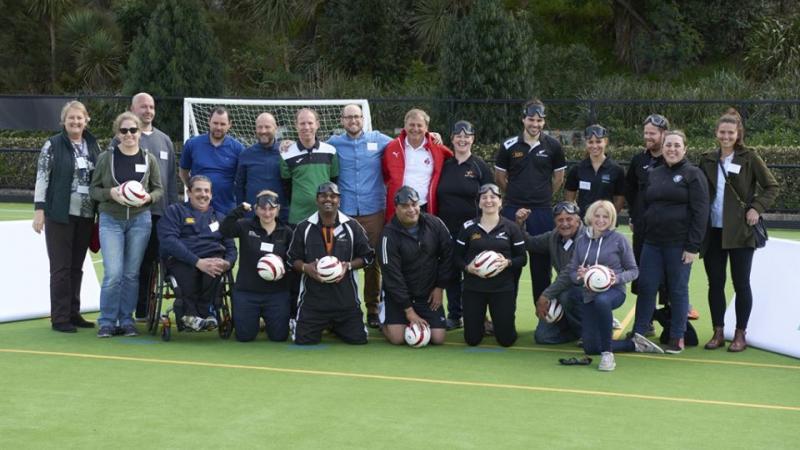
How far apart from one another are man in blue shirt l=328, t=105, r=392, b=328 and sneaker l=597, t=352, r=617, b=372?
8.29ft

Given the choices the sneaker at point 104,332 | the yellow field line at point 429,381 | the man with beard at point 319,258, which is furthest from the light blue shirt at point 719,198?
the sneaker at point 104,332

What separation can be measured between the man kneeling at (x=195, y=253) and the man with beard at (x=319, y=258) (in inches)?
27.4

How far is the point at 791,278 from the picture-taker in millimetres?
10461

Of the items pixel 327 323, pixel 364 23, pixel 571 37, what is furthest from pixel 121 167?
pixel 571 37

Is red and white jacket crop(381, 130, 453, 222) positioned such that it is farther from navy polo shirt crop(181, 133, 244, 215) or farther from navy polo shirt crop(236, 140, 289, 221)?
navy polo shirt crop(181, 133, 244, 215)

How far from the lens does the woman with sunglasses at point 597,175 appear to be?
10.9 metres

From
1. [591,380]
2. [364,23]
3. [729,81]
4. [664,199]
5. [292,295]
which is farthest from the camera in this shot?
Answer: [364,23]

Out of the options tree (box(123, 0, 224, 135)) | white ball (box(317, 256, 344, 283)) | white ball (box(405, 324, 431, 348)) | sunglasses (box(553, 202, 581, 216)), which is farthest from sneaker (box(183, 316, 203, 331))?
tree (box(123, 0, 224, 135))

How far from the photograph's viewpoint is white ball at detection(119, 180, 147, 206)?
10.3 m

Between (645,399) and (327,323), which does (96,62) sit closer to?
(327,323)

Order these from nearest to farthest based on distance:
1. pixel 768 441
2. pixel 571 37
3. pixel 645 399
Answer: pixel 768 441, pixel 645 399, pixel 571 37

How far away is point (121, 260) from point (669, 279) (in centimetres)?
459

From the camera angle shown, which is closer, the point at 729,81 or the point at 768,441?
the point at 768,441

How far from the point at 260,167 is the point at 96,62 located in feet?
71.3
